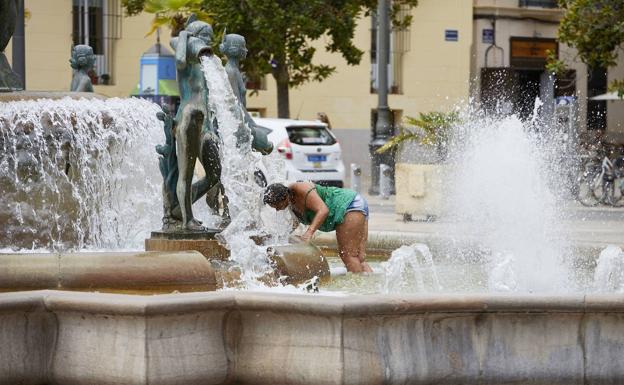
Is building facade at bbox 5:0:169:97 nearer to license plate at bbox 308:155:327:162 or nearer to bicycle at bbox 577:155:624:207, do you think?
license plate at bbox 308:155:327:162

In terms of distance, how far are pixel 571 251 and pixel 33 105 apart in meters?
4.59

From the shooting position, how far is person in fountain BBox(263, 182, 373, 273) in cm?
951

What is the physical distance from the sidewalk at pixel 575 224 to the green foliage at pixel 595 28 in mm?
2495

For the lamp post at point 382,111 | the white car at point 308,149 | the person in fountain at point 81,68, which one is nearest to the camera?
the person in fountain at point 81,68

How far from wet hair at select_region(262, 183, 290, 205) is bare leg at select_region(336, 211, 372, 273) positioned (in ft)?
2.09

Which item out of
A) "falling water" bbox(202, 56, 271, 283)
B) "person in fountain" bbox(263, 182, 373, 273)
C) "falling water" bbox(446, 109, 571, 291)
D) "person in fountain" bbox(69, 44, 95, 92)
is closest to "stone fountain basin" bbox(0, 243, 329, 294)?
"falling water" bbox(202, 56, 271, 283)

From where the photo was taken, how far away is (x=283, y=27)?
2694 centimetres

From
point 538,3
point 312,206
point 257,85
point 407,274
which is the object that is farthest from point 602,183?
point 538,3

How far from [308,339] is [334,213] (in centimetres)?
361

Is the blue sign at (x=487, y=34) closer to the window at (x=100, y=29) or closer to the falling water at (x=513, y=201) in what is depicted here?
the window at (x=100, y=29)

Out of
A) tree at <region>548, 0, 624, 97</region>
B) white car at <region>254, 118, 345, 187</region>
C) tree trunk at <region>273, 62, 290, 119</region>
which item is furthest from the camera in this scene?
tree trunk at <region>273, 62, 290, 119</region>

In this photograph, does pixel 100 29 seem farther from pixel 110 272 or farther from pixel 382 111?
pixel 110 272

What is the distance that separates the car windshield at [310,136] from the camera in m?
24.1

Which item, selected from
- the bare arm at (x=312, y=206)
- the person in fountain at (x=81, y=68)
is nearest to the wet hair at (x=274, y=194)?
the bare arm at (x=312, y=206)
